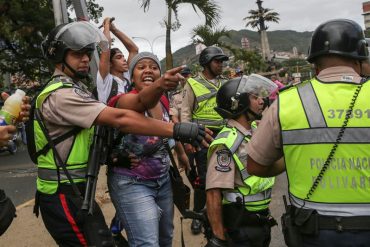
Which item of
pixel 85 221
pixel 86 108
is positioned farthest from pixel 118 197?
pixel 86 108

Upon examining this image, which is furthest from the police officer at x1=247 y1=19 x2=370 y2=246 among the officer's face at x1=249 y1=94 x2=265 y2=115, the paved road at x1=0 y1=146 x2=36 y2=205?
the paved road at x1=0 y1=146 x2=36 y2=205

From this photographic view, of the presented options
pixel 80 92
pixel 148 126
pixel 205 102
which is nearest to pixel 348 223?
pixel 148 126

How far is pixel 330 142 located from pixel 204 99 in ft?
10.7

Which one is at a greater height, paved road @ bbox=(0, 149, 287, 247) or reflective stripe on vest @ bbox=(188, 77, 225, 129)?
reflective stripe on vest @ bbox=(188, 77, 225, 129)

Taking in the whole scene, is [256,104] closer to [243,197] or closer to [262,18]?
[243,197]

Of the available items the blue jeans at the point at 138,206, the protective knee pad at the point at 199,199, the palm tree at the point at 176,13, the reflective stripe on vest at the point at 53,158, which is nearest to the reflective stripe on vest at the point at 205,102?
the protective knee pad at the point at 199,199

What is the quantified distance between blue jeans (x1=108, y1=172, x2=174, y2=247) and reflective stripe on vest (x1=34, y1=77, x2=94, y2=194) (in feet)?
1.39

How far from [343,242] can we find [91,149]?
152 cm

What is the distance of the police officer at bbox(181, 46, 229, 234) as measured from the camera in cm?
506

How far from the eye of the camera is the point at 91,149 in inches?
110

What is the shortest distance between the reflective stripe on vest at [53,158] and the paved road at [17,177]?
4.75 m

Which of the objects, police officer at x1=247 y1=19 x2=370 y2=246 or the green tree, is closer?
police officer at x1=247 y1=19 x2=370 y2=246

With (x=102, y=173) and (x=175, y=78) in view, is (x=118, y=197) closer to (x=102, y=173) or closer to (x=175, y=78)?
(x=175, y=78)

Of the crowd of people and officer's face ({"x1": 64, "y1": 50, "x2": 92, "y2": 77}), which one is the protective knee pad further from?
officer's face ({"x1": 64, "y1": 50, "x2": 92, "y2": 77})
